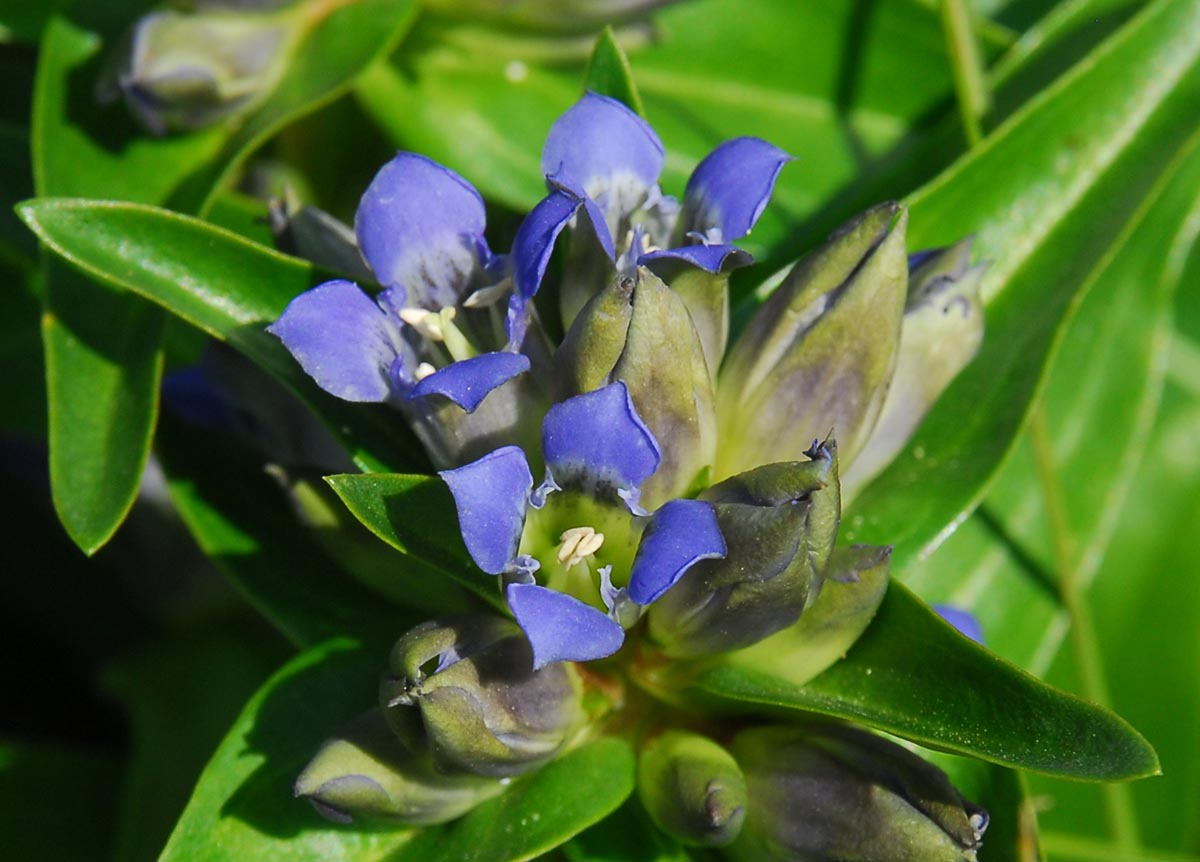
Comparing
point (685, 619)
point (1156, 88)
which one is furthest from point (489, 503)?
point (1156, 88)

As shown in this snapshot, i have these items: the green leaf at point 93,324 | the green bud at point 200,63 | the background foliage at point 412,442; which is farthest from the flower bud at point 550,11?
the green leaf at point 93,324

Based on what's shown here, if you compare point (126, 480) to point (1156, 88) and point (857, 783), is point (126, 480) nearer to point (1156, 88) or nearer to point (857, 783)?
point (857, 783)

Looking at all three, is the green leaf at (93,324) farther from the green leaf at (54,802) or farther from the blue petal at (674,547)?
the green leaf at (54,802)

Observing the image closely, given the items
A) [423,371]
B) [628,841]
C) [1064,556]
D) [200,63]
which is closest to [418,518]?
[423,371]

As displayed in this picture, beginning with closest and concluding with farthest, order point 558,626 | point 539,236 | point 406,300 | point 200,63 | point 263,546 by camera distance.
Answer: point 558,626 → point 539,236 → point 406,300 → point 263,546 → point 200,63

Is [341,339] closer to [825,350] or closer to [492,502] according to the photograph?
[492,502]

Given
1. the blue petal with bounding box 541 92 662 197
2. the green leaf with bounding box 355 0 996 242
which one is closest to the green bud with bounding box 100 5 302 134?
the green leaf with bounding box 355 0 996 242

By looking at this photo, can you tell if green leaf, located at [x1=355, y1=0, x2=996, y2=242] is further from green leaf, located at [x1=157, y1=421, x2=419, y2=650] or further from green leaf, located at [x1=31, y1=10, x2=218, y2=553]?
green leaf, located at [x1=157, y1=421, x2=419, y2=650]
